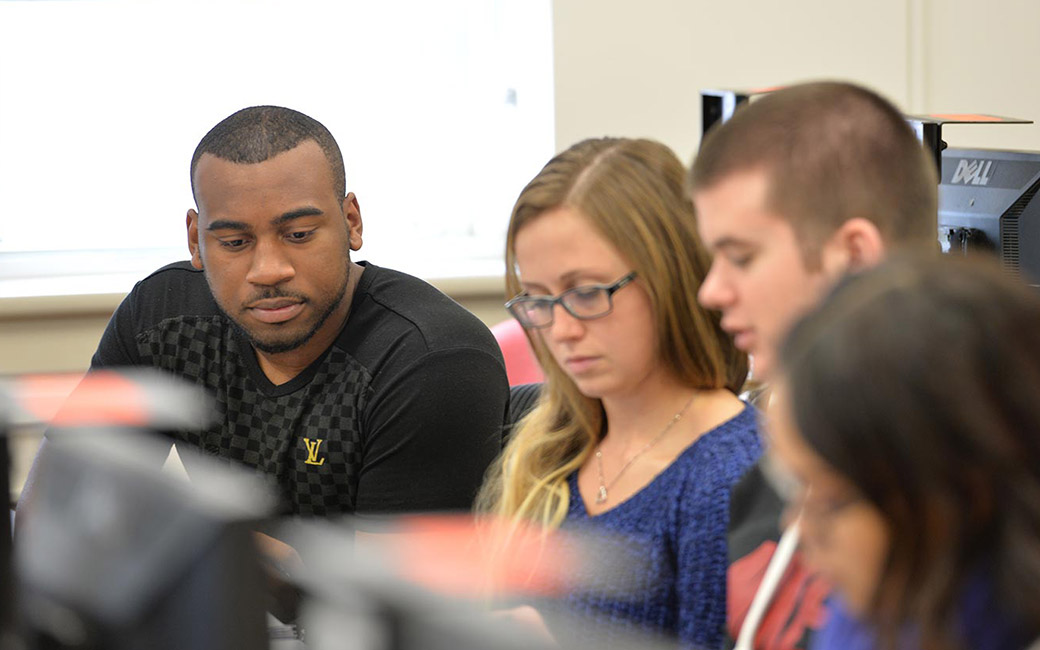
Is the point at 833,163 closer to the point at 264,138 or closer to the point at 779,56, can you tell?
the point at 264,138

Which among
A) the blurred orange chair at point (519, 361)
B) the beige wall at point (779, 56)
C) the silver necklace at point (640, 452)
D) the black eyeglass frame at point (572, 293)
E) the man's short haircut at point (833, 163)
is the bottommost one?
the blurred orange chair at point (519, 361)

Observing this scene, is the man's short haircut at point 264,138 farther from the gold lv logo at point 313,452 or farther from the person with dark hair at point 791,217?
the person with dark hair at point 791,217

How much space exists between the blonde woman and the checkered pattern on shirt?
44 cm

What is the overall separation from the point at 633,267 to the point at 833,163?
0.98 feet

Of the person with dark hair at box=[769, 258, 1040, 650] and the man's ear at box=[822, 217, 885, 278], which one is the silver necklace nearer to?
the man's ear at box=[822, 217, 885, 278]

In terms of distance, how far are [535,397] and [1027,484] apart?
1149mm

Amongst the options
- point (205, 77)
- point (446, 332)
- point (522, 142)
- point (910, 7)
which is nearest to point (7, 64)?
point (205, 77)

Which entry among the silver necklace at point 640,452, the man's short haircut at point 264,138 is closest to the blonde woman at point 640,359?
the silver necklace at point 640,452

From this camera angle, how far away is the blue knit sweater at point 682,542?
1162mm

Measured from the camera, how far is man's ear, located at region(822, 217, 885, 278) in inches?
38.0

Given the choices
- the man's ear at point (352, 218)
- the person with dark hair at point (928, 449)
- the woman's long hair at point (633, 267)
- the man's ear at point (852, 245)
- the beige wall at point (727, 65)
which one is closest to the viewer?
the person with dark hair at point (928, 449)

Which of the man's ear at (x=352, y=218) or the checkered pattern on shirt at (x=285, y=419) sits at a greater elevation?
the man's ear at (x=352, y=218)

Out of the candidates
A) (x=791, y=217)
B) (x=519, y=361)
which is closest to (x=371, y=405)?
(x=519, y=361)

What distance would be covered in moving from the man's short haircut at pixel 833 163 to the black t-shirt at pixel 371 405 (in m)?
0.71
